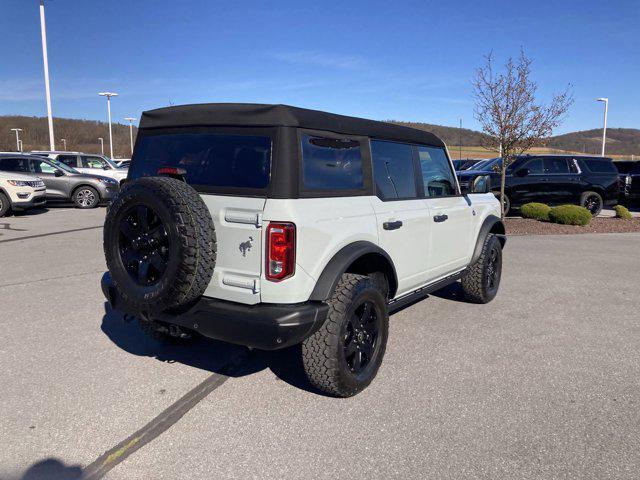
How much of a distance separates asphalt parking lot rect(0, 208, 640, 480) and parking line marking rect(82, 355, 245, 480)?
11 mm

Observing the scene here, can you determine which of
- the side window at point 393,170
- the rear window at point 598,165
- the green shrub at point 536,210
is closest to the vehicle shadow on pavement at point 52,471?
the side window at point 393,170

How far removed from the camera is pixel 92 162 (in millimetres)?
19234

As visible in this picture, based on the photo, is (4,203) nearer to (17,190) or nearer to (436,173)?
(17,190)

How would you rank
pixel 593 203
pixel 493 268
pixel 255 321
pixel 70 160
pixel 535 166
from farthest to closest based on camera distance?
pixel 70 160, pixel 593 203, pixel 535 166, pixel 493 268, pixel 255 321

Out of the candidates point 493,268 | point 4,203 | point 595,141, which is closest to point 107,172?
point 4,203

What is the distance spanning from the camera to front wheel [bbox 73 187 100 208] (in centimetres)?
1606

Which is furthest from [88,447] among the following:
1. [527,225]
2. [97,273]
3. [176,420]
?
[527,225]

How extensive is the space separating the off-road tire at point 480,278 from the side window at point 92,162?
17.0 meters

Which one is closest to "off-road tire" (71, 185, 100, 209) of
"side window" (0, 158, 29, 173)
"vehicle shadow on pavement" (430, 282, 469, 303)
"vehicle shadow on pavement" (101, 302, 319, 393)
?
"side window" (0, 158, 29, 173)

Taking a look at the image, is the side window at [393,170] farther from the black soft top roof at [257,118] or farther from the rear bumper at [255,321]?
the rear bumper at [255,321]

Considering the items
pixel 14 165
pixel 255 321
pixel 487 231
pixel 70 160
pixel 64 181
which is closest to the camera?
pixel 255 321

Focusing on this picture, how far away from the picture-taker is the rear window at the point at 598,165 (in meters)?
14.9

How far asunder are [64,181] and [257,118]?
1478cm

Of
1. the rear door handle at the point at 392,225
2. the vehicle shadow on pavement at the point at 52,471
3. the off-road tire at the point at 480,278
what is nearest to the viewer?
the vehicle shadow on pavement at the point at 52,471
